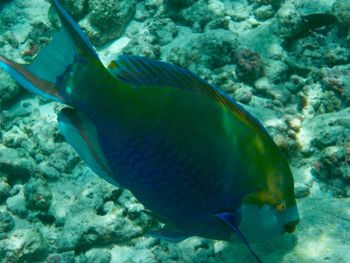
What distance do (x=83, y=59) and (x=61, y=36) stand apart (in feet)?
0.44

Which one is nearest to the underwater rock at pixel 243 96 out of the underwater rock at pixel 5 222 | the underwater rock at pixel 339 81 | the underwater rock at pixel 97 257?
the underwater rock at pixel 339 81

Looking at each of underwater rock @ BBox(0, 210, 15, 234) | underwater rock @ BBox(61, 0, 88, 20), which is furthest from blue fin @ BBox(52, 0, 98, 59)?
underwater rock @ BBox(61, 0, 88, 20)

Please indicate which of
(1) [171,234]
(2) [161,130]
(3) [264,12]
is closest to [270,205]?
(1) [171,234]

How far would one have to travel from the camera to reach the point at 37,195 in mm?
4617

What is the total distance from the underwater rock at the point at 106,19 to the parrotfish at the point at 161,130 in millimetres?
5186

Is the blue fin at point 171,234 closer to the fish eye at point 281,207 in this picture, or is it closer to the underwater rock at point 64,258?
the fish eye at point 281,207

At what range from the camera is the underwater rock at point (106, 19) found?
644 cm

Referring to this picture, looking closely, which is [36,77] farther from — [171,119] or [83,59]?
[171,119]

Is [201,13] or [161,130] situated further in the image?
[201,13]

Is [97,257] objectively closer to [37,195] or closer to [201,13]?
[37,195]

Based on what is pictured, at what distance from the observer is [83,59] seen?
4.97 feet

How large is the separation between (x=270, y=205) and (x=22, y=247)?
3.52 meters

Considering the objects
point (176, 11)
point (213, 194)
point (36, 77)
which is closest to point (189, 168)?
point (213, 194)

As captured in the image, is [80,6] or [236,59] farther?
[80,6]
